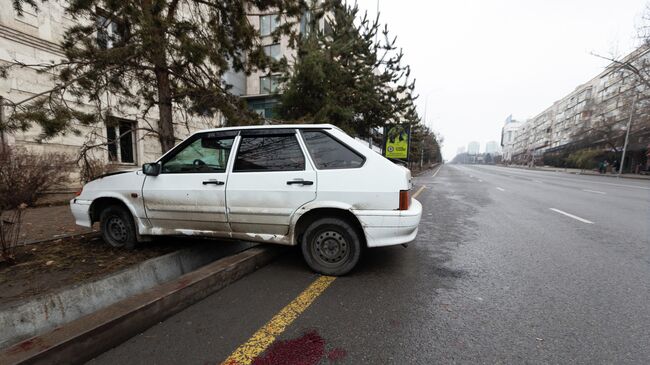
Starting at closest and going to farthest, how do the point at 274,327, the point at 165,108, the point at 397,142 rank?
the point at 274,327 < the point at 165,108 < the point at 397,142

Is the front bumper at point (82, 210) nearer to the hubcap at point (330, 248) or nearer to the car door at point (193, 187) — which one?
the car door at point (193, 187)

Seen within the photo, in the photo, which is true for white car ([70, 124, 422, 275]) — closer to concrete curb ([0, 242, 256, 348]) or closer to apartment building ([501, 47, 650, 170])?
concrete curb ([0, 242, 256, 348])

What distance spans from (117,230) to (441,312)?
430cm

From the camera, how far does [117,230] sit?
3.93 meters

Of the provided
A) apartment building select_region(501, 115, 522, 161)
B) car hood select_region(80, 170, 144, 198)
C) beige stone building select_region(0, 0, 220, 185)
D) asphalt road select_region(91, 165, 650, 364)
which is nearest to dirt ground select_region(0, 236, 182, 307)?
car hood select_region(80, 170, 144, 198)

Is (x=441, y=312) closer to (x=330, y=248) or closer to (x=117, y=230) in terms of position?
(x=330, y=248)

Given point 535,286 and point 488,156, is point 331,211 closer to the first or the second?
point 535,286

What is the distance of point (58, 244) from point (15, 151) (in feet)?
14.3

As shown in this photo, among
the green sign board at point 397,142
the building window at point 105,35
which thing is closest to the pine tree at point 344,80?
the green sign board at point 397,142

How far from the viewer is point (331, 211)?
126 inches

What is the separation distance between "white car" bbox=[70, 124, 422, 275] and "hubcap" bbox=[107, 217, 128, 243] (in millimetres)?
167

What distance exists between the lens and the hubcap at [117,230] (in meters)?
3.87

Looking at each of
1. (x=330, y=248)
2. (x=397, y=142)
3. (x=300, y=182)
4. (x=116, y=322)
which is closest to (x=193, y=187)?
(x=300, y=182)

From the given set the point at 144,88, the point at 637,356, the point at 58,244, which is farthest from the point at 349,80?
the point at 637,356
